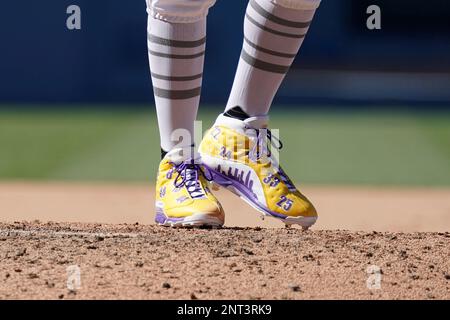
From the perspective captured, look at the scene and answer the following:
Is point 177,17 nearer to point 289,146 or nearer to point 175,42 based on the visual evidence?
point 175,42

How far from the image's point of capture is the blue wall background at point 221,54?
434 inches

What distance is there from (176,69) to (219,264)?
663mm

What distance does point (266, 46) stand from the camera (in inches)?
109

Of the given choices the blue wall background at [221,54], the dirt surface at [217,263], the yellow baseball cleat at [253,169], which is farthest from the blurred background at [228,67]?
the dirt surface at [217,263]

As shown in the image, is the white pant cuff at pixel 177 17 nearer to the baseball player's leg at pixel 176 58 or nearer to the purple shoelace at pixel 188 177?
the baseball player's leg at pixel 176 58

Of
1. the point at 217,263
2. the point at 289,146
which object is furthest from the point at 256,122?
the point at 289,146

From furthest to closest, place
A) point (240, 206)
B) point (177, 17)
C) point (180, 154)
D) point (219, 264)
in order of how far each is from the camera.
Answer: point (240, 206)
point (180, 154)
point (177, 17)
point (219, 264)

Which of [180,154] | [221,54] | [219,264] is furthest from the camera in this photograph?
[221,54]

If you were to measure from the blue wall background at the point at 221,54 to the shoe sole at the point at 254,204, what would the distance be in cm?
815

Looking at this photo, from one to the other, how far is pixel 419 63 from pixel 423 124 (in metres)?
1.61

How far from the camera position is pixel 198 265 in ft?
7.39

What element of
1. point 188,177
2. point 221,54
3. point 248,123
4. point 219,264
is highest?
point 221,54

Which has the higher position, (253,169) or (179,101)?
(179,101)

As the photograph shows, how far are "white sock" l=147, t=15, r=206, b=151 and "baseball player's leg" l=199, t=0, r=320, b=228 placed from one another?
13cm
